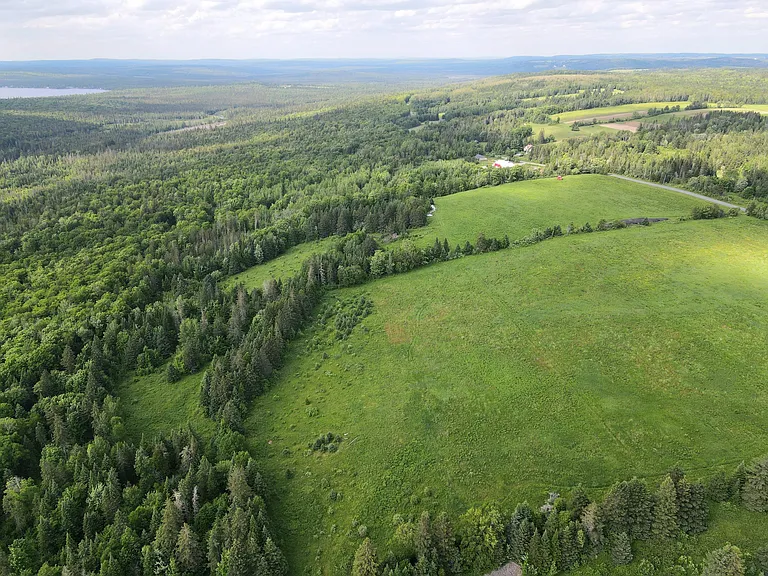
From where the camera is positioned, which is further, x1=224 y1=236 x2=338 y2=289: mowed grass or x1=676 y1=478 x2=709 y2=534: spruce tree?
x1=224 y1=236 x2=338 y2=289: mowed grass

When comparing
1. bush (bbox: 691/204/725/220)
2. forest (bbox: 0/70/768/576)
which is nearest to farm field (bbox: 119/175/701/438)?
bush (bbox: 691/204/725/220)

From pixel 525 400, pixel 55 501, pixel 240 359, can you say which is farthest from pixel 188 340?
pixel 525 400

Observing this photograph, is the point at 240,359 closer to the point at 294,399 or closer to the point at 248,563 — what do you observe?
the point at 294,399

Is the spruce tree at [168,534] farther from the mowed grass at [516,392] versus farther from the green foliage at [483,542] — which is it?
the green foliage at [483,542]

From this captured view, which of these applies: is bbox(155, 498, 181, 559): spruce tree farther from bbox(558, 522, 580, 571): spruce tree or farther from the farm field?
the farm field

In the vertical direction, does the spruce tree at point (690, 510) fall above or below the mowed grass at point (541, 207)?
below

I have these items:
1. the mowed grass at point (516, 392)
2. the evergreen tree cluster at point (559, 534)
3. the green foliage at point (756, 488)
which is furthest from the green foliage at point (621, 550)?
the green foliage at point (756, 488)

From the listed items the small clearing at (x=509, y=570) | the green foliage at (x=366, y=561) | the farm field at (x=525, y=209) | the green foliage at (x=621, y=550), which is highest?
the farm field at (x=525, y=209)
